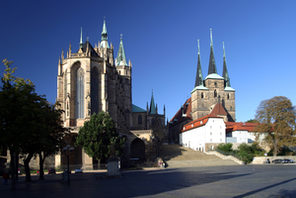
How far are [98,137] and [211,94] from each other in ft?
201

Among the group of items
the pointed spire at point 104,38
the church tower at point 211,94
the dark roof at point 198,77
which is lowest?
the church tower at point 211,94

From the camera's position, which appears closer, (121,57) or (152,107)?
(121,57)

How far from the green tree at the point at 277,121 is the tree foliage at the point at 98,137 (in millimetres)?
28663

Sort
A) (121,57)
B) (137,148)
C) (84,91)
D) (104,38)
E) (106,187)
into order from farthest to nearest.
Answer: (121,57)
(104,38)
(137,148)
(84,91)
(106,187)

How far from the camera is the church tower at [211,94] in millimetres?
98875

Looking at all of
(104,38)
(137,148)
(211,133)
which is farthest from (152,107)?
(137,148)

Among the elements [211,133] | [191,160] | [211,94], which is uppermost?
[211,94]

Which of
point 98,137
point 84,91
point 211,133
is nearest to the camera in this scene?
point 98,137

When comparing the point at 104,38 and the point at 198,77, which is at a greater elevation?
the point at 104,38

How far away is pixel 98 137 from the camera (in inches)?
1789

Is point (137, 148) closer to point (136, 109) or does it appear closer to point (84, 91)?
point (84, 91)

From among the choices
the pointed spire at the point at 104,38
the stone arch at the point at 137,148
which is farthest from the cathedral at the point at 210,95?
the stone arch at the point at 137,148

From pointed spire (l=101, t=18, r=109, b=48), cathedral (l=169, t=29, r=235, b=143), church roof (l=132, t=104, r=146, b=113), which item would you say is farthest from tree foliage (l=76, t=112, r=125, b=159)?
cathedral (l=169, t=29, r=235, b=143)

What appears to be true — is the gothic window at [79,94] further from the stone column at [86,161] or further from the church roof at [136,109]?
the church roof at [136,109]
